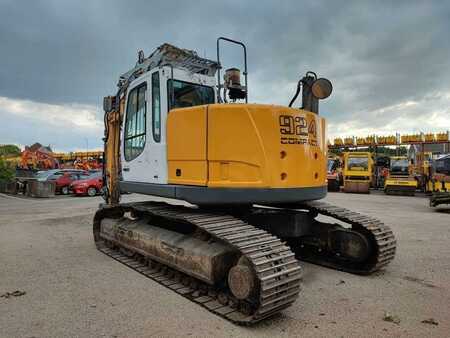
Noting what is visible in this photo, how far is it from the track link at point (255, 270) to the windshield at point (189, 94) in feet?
4.91

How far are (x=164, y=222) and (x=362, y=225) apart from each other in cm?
293

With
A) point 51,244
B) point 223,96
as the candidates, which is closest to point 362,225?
point 223,96

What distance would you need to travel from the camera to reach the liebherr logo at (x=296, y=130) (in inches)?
173

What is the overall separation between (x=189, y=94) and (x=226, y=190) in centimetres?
171

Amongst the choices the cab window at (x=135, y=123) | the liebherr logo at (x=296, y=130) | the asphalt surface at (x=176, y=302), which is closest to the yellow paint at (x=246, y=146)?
the liebherr logo at (x=296, y=130)

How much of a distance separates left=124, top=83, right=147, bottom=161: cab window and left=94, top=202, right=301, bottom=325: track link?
1148 mm

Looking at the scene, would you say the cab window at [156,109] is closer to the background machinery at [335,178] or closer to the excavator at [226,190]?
the excavator at [226,190]

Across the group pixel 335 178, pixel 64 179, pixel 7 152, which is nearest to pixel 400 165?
pixel 335 178

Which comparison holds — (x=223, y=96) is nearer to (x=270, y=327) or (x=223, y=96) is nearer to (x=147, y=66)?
(x=147, y=66)

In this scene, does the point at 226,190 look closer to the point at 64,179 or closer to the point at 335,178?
the point at 64,179

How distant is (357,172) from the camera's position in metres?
22.1

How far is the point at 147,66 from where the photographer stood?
19.5 ft

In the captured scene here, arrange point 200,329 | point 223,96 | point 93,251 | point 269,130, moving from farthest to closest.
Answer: point 93,251
point 223,96
point 269,130
point 200,329

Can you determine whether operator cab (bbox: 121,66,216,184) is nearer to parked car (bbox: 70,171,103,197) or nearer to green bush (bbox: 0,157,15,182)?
parked car (bbox: 70,171,103,197)
